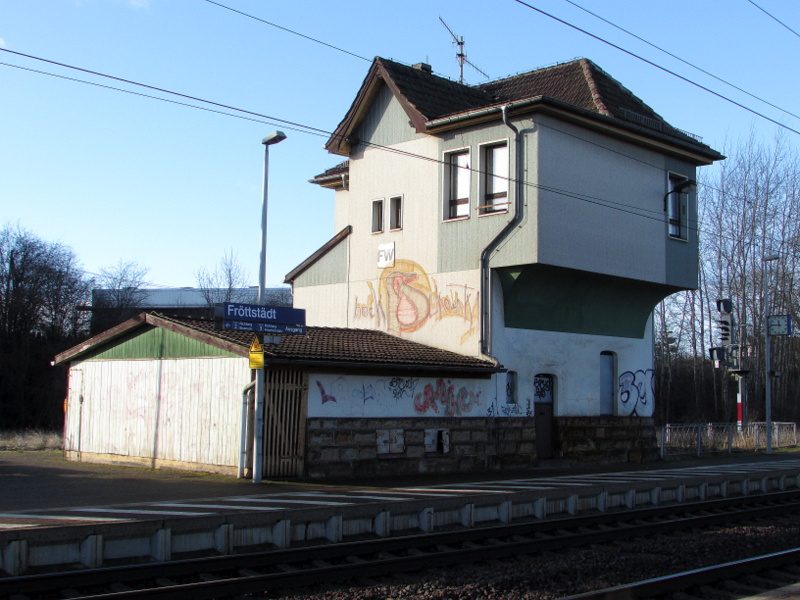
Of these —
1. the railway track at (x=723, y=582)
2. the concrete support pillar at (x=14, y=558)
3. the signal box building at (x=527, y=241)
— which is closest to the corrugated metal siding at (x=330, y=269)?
the signal box building at (x=527, y=241)

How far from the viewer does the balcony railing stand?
2881 centimetres

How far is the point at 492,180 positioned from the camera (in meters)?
23.1

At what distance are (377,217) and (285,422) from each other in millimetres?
9404

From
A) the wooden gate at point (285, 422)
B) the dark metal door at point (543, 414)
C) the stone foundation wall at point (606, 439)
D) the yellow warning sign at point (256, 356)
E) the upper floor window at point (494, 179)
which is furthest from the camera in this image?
the stone foundation wall at point (606, 439)

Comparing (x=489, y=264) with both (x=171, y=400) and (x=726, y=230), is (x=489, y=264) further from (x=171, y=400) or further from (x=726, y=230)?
(x=726, y=230)

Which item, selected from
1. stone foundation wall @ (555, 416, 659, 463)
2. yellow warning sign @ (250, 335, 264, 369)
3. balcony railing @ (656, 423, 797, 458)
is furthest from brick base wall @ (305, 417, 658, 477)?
yellow warning sign @ (250, 335, 264, 369)

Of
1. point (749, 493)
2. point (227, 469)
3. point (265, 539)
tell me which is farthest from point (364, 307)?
point (265, 539)

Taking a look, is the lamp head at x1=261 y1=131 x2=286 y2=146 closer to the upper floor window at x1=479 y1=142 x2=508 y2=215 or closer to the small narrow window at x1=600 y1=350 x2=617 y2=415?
the upper floor window at x1=479 y1=142 x2=508 y2=215

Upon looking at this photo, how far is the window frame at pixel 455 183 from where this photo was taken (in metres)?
23.5

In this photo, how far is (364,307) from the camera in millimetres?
26000

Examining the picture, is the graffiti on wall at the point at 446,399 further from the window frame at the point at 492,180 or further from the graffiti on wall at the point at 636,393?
the graffiti on wall at the point at 636,393

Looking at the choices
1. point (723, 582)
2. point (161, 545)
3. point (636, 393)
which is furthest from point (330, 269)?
point (723, 582)

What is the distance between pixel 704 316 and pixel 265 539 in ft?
140

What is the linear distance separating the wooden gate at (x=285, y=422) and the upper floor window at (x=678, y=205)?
13286 millimetres
